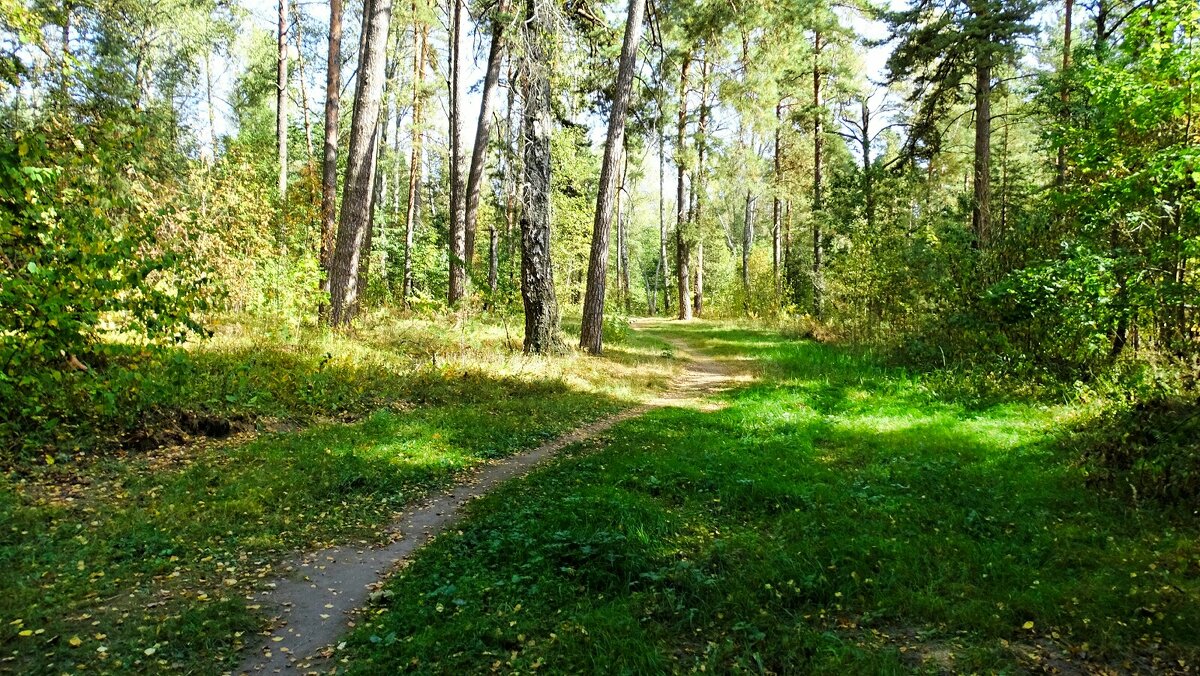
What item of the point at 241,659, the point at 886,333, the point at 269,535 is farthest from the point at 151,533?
Answer: the point at 886,333

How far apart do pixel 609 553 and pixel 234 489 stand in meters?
3.45

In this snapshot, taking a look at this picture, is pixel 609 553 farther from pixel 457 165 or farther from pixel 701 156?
pixel 701 156

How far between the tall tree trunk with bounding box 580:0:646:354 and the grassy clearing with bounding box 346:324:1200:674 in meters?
7.18

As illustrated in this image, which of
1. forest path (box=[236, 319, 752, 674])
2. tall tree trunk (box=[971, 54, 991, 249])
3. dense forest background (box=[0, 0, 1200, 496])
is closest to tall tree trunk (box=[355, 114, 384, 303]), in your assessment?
dense forest background (box=[0, 0, 1200, 496])

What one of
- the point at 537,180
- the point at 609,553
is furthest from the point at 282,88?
the point at 609,553

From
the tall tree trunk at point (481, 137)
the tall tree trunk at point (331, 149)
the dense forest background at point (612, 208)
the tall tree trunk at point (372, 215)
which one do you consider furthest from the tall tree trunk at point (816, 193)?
the tall tree trunk at point (331, 149)

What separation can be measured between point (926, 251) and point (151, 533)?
13.1 m

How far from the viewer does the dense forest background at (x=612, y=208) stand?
18.5ft

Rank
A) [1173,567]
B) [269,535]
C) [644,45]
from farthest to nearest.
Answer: [644,45]
[269,535]
[1173,567]

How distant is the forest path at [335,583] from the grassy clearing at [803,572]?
22 centimetres

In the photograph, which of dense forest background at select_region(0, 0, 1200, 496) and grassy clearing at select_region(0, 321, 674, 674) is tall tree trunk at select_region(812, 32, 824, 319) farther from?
grassy clearing at select_region(0, 321, 674, 674)

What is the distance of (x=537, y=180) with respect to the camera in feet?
39.1

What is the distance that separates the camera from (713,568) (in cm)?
423

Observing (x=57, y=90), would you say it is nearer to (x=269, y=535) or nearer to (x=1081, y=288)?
(x=269, y=535)
